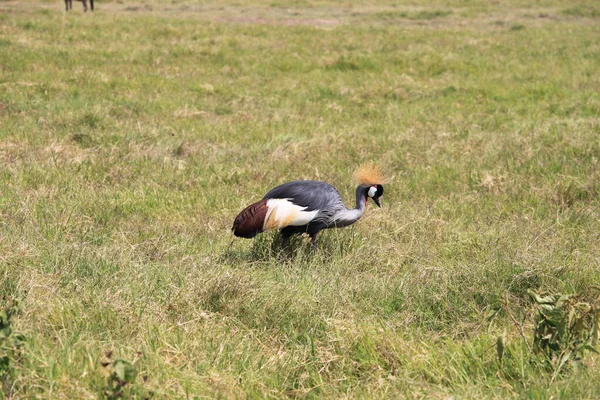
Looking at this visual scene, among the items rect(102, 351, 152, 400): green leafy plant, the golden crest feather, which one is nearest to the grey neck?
the golden crest feather

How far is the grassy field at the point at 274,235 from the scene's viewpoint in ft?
11.6

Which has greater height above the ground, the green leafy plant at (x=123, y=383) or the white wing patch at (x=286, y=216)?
the green leafy plant at (x=123, y=383)

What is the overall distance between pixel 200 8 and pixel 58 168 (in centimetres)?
2444

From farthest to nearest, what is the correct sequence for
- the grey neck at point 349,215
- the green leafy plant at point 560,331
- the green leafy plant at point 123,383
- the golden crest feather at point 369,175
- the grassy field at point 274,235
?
the golden crest feather at point 369,175, the grey neck at point 349,215, the grassy field at point 274,235, the green leafy plant at point 560,331, the green leafy plant at point 123,383

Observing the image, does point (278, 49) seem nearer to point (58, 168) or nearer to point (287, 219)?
point (58, 168)

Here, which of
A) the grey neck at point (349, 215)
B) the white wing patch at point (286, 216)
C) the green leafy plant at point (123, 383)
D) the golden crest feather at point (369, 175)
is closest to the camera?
the green leafy plant at point (123, 383)

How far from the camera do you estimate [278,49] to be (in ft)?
55.6

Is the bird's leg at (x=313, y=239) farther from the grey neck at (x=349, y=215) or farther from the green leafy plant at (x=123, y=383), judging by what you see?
the green leafy plant at (x=123, y=383)

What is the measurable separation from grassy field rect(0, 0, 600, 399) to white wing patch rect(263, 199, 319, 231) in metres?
0.32

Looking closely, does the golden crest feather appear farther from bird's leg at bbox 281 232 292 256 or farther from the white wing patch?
bird's leg at bbox 281 232 292 256

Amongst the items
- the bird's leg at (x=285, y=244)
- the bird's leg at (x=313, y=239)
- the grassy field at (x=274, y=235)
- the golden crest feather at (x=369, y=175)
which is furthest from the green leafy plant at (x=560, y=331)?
the bird's leg at (x=285, y=244)

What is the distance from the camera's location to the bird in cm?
534

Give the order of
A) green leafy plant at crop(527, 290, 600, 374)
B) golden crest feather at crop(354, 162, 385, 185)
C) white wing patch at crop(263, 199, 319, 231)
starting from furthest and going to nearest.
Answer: golden crest feather at crop(354, 162, 385, 185), white wing patch at crop(263, 199, 319, 231), green leafy plant at crop(527, 290, 600, 374)

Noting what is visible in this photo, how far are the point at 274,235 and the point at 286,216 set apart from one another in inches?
22.4
